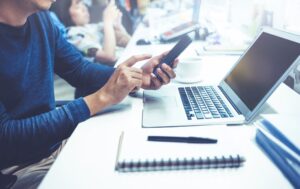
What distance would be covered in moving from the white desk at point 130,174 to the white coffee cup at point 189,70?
9.9 inches

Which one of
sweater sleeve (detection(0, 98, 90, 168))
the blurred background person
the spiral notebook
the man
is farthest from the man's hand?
the blurred background person

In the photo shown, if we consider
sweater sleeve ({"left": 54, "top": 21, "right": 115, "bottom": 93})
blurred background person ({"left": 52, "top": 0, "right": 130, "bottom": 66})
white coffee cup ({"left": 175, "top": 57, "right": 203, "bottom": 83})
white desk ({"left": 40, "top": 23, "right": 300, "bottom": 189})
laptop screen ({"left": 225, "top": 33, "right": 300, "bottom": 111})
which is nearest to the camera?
white desk ({"left": 40, "top": 23, "right": 300, "bottom": 189})

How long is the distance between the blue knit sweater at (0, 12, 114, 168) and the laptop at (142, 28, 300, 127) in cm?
20

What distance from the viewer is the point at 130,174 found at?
464mm

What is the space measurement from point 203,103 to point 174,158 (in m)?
0.26

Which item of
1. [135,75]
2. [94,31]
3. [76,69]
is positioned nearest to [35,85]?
[76,69]

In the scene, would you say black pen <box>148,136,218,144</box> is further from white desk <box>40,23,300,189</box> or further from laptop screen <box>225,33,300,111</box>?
laptop screen <box>225,33,300,111</box>

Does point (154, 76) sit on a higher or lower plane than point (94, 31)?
higher

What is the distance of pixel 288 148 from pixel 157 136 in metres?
0.24

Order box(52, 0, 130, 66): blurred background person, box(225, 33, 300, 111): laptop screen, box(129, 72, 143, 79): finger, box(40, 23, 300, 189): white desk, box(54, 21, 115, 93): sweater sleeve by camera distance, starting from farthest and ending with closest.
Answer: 1. box(52, 0, 130, 66): blurred background person
2. box(54, 21, 115, 93): sweater sleeve
3. box(129, 72, 143, 79): finger
4. box(225, 33, 300, 111): laptop screen
5. box(40, 23, 300, 189): white desk

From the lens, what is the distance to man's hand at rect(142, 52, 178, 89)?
0.80 m

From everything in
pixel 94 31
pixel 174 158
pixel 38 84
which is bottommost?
pixel 94 31

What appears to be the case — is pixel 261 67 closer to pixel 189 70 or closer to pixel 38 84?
pixel 189 70

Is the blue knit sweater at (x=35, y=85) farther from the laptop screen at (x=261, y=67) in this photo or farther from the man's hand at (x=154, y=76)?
the laptop screen at (x=261, y=67)
